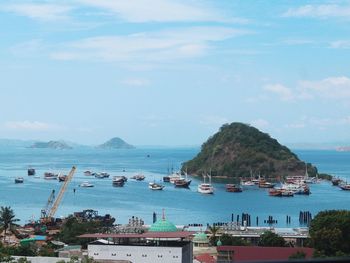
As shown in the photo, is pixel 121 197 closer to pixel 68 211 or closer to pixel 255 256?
pixel 68 211

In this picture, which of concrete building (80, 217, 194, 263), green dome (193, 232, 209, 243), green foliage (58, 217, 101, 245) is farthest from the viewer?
green foliage (58, 217, 101, 245)

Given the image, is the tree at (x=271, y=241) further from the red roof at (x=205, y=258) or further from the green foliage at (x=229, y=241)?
the red roof at (x=205, y=258)

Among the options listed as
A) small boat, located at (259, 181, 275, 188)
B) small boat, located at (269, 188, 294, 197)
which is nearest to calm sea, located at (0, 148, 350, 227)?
small boat, located at (269, 188, 294, 197)

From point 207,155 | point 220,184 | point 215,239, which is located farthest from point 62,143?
point 215,239

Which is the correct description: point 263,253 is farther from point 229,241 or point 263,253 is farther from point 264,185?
point 264,185

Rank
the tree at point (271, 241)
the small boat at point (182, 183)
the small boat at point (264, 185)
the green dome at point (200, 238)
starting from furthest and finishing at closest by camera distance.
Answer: the small boat at point (182, 183)
the small boat at point (264, 185)
the tree at point (271, 241)
the green dome at point (200, 238)

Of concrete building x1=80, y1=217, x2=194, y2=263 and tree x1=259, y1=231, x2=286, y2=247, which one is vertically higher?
concrete building x1=80, y1=217, x2=194, y2=263

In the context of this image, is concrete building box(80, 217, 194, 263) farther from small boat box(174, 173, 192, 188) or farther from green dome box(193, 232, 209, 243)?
small boat box(174, 173, 192, 188)

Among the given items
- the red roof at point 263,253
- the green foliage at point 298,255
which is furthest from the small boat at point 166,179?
the green foliage at point 298,255
